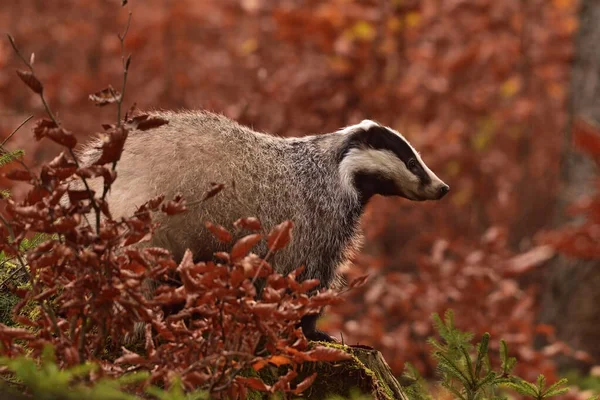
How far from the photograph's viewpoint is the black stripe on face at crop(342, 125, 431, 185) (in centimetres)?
518

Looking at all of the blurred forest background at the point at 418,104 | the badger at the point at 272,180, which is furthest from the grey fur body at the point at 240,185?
the blurred forest background at the point at 418,104

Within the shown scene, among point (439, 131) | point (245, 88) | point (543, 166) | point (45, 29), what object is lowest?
point (543, 166)

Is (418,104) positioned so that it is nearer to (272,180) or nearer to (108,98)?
(272,180)

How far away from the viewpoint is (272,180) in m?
4.57

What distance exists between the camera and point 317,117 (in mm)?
8703

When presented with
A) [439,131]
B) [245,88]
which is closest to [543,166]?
[439,131]

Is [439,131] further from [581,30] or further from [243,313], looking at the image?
[243,313]

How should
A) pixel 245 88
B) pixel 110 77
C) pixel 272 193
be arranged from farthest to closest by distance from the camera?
pixel 110 77, pixel 245 88, pixel 272 193

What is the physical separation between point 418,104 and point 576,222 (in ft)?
10.6

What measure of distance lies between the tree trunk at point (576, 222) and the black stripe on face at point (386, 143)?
15.0 feet

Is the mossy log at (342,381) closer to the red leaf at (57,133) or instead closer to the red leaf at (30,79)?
the red leaf at (57,133)

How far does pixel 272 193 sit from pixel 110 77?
32.8 ft

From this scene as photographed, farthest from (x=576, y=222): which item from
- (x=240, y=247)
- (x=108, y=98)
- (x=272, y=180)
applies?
(x=108, y=98)

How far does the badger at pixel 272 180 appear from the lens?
4004 mm
